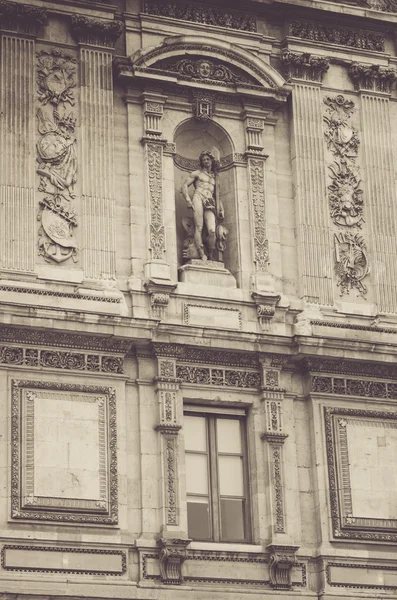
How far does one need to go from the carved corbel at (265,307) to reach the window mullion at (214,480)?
1.89 meters

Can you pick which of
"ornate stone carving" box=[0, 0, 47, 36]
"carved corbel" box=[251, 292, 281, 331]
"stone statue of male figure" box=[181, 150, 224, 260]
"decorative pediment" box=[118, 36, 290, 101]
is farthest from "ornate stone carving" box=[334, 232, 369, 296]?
"ornate stone carving" box=[0, 0, 47, 36]

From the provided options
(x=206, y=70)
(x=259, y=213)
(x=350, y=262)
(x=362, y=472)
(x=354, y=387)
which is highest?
(x=206, y=70)

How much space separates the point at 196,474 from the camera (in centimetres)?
2995

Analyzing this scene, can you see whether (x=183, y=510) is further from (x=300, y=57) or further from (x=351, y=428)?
(x=300, y=57)

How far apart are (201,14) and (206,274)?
4992 mm

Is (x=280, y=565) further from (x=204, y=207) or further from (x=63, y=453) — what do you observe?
(x=204, y=207)

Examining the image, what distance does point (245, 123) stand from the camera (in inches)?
1276

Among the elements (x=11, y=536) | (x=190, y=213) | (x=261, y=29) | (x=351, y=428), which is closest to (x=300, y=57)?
(x=261, y=29)

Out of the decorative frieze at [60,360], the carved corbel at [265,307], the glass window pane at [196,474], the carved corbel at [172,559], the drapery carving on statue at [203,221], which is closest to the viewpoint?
the carved corbel at [172,559]

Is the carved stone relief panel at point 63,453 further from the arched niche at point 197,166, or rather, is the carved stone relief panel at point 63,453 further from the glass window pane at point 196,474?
the arched niche at point 197,166

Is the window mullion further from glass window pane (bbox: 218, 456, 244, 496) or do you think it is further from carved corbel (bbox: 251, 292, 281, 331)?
carved corbel (bbox: 251, 292, 281, 331)

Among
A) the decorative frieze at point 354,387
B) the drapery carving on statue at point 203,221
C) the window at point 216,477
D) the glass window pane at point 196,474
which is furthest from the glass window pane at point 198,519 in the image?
the drapery carving on statue at point 203,221

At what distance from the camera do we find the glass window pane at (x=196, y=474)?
29.8 metres

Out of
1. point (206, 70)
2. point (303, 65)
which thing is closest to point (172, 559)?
point (206, 70)
